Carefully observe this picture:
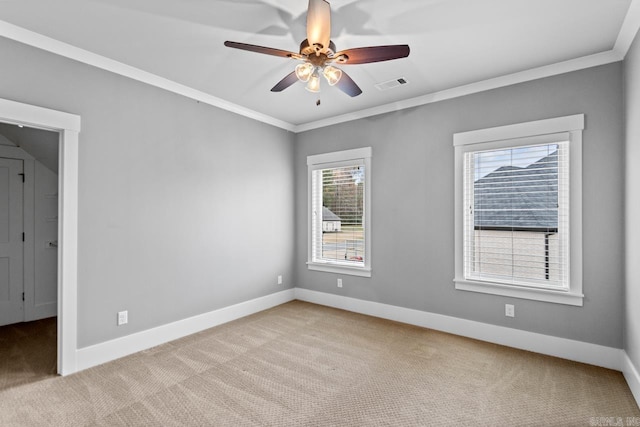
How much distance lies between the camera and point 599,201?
113 inches

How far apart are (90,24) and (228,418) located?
3.00 metres

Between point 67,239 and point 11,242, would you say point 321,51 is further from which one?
point 11,242

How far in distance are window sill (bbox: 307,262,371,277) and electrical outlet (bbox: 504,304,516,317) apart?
1604 millimetres

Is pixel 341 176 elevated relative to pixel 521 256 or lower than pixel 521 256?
elevated

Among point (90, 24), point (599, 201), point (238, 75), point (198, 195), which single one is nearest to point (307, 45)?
point (238, 75)

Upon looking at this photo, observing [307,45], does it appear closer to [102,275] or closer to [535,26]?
[535,26]

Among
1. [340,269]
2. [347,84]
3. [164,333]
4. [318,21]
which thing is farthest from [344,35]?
[164,333]

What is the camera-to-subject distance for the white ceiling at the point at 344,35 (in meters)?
2.24

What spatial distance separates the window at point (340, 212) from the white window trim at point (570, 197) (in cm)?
114

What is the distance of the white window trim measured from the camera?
296cm

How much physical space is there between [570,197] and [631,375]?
1.47 meters

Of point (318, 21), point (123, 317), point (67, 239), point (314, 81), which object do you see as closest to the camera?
point (318, 21)

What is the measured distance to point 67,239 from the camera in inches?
107

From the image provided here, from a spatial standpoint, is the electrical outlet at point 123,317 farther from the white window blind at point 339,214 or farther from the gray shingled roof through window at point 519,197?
the gray shingled roof through window at point 519,197
